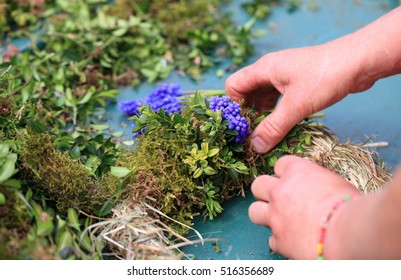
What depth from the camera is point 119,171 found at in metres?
1.52

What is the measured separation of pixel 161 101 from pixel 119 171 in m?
0.44

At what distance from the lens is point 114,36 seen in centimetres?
235

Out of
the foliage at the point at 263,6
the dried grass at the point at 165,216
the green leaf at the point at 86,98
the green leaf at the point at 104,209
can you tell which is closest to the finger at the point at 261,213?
the dried grass at the point at 165,216

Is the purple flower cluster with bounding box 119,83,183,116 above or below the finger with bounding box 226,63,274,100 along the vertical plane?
below

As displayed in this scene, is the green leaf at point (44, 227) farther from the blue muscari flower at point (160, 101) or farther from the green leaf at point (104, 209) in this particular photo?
the blue muscari flower at point (160, 101)

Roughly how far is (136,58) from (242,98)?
28.6 inches

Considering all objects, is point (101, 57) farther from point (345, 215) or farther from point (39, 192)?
point (345, 215)

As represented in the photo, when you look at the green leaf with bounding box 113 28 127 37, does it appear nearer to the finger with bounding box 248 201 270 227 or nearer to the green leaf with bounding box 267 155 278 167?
the green leaf with bounding box 267 155 278 167

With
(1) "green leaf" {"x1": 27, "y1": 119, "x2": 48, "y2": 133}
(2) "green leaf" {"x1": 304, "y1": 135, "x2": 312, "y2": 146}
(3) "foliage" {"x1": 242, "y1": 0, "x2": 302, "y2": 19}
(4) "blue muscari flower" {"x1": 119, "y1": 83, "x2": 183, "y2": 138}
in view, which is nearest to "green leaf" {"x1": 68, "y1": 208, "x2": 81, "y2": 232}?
(1) "green leaf" {"x1": 27, "y1": 119, "x2": 48, "y2": 133}

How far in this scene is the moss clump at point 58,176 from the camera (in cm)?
146

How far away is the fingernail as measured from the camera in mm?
1670

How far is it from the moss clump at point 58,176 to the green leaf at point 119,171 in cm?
6

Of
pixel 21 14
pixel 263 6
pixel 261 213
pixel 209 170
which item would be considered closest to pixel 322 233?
pixel 261 213

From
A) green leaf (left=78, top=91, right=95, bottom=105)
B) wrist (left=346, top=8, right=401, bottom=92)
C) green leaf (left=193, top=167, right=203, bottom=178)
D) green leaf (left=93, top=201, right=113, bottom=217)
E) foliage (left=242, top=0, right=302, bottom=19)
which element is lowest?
green leaf (left=78, top=91, right=95, bottom=105)
